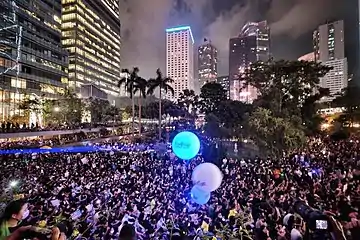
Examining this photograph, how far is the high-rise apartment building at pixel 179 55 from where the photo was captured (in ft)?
525

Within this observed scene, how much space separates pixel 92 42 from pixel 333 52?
8076 centimetres

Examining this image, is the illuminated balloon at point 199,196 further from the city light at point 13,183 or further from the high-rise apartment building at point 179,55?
the high-rise apartment building at point 179,55

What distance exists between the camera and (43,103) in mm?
53438

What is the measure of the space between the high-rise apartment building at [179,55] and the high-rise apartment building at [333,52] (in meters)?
65.5

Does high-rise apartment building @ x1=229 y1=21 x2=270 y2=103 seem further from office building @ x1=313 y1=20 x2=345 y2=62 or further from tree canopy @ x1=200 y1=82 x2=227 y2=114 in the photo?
tree canopy @ x1=200 y1=82 x2=227 y2=114

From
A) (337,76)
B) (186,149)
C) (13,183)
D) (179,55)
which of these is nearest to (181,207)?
(13,183)

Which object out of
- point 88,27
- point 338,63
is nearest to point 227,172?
point 338,63

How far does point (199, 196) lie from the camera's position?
11867 millimetres

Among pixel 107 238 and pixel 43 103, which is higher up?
pixel 43 103

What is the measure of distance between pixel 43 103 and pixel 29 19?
54.6 ft

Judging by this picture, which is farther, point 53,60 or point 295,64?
point 53,60

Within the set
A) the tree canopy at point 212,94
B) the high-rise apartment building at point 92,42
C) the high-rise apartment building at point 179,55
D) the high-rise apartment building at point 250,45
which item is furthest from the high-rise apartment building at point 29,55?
the high-rise apartment building at point 179,55

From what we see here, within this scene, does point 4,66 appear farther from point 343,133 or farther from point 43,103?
point 343,133

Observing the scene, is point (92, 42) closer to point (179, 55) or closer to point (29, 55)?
point (29, 55)
